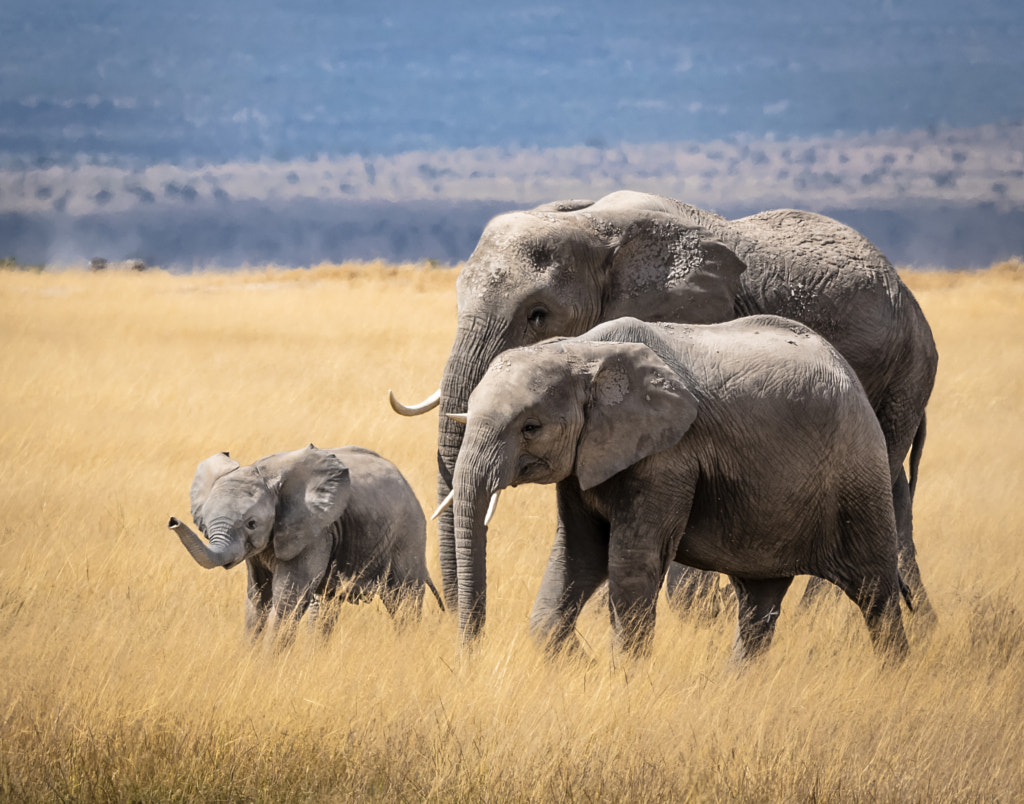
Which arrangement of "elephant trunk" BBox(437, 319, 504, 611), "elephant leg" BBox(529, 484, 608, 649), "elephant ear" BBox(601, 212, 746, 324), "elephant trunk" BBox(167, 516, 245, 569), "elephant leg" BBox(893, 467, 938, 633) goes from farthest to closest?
"elephant leg" BBox(893, 467, 938, 633)
"elephant ear" BBox(601, 212, 746, 324)
"elephant trunk" BBox(437, 319, 504, 611)
"elephant leg" BBox(529, 484, 608, 649)
"elephant trunk" BBox(167, 516, 245, 569)

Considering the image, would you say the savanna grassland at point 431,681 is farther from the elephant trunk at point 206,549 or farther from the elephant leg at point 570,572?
the elephant trunk at point 206,549

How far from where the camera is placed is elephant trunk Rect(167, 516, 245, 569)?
521cm

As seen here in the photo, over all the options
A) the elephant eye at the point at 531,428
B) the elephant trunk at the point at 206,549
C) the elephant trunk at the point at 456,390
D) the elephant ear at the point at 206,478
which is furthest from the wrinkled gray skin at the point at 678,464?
the elephant ear at the point at 206,478

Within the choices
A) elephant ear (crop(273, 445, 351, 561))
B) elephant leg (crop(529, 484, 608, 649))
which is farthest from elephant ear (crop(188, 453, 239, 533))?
elephant leg (crop(529, 484, 608, 649))

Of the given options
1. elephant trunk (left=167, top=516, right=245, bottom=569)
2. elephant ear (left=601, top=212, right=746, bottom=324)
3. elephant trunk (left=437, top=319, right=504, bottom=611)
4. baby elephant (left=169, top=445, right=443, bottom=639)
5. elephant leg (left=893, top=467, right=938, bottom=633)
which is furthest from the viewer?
elephant leg (left=893, top=467, right=938, bottom=633)

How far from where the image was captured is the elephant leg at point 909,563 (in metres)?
7.16

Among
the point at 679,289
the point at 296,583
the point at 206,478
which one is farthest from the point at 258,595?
the point at 679,289

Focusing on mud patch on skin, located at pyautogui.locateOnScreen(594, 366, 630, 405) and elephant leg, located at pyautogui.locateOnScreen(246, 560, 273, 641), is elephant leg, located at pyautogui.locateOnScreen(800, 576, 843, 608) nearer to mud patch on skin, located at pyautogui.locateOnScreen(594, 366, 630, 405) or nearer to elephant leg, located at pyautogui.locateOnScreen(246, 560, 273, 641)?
mud patch on skin, located at pyautogui.locateOnScreen(594, 366, 630, 405)

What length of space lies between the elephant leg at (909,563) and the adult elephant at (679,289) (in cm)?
1

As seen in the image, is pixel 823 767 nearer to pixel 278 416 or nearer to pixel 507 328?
pixel 507 328

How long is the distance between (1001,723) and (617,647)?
5.31 feet

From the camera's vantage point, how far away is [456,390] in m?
6.41

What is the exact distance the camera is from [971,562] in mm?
8492

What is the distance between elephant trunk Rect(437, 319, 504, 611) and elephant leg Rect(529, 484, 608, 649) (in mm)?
847
